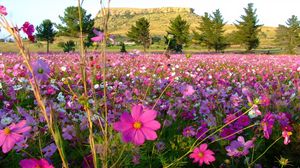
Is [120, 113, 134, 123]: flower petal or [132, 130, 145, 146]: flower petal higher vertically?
[120, 113, 134, 123]: flower petal

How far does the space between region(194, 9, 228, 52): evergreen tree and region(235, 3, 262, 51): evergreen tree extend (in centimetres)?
247

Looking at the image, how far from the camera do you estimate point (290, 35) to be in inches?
2154

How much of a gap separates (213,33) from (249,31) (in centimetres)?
502

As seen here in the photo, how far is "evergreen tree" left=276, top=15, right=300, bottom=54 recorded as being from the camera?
5197 cm

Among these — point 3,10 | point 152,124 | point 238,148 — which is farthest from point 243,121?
point 3,10

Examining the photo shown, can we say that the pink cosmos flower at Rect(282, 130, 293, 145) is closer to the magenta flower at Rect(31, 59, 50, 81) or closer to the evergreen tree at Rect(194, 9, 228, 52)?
the magenta flower at Rect(31, 59, 50, 81)

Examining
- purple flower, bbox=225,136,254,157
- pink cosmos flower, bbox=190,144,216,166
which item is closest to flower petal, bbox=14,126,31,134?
pink cosmos flower, bbox=190,144,216,166

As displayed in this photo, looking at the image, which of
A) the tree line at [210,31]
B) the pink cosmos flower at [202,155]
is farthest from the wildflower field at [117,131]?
the tree line at [210,31]

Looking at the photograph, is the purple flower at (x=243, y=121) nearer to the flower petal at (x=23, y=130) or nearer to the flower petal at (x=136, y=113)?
the flower petal at (x=136, y=113)

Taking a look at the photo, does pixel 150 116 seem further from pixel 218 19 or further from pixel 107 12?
pixel 218 19

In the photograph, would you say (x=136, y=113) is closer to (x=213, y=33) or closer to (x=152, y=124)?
(x=152, y=124)

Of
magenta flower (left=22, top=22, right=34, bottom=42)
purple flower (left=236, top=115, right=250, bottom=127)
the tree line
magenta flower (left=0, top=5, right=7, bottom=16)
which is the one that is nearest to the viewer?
magenta flower (left=0, top=5, right=7, bottom=16)

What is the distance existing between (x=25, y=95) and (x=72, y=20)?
47.2 meters

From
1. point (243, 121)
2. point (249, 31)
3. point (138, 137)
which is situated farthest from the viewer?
point (249, 31)
